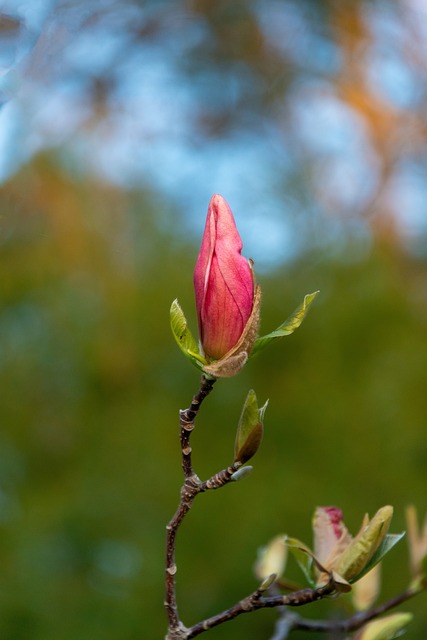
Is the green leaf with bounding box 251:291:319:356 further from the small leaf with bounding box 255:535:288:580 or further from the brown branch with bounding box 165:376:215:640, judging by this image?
the small leaf with bounding box 255:535:288:580

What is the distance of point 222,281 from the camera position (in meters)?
0.32

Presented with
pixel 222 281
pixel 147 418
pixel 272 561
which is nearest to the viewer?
pixel 222 281

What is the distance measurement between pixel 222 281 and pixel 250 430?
67 mm

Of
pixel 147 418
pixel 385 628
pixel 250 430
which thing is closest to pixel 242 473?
pixel 250 430

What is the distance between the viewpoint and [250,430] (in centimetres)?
34

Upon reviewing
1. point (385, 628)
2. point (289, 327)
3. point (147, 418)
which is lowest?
point (385, 628)

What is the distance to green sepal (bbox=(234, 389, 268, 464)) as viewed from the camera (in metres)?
0.34

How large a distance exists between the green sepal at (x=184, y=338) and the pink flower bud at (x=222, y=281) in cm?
1

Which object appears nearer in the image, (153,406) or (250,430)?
(250,430)

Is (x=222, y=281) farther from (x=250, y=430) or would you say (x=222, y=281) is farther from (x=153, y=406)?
(x=153, y=406)

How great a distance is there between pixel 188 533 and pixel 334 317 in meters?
0.47

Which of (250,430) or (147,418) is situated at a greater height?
(147,418)

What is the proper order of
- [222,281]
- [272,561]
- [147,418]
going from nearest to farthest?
[222,281] → [272,561] → [147,418]

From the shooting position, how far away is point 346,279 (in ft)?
4.66
